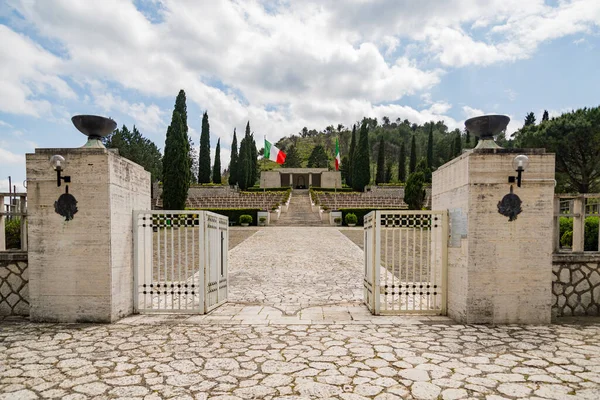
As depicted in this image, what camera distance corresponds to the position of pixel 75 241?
466 cm

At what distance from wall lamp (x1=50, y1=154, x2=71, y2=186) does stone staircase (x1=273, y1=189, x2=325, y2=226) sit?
2088 cm

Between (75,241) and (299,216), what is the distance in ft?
79.5

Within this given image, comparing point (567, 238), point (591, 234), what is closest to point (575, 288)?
point (591, 234)

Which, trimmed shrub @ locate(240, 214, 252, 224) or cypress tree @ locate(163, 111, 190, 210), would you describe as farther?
trimmed shrub @ locate(240, 214, 252, 224)

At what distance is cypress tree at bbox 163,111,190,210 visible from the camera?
24297 millimetres

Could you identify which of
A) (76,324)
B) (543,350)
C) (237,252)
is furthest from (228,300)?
(237,252)

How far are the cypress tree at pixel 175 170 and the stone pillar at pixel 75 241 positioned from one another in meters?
20.0

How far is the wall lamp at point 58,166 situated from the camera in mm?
4445

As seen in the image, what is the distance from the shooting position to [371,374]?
10.2 feet

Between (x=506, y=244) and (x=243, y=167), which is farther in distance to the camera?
(x=243, y=167)

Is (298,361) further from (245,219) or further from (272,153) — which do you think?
(272,153)

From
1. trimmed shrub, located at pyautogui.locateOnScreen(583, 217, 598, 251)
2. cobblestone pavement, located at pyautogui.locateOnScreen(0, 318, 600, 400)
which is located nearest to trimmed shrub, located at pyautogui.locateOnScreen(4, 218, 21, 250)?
cobblestone pavement, located at pyautogui.locateOnScreen(0, 318, 600, 400)

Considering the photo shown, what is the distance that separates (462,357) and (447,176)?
8.81ft

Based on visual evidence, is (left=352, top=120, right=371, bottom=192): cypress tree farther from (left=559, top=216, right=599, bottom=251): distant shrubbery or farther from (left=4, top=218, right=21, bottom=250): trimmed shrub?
(left=4, top=218, right=21, bottom=250): trimmed shrub
